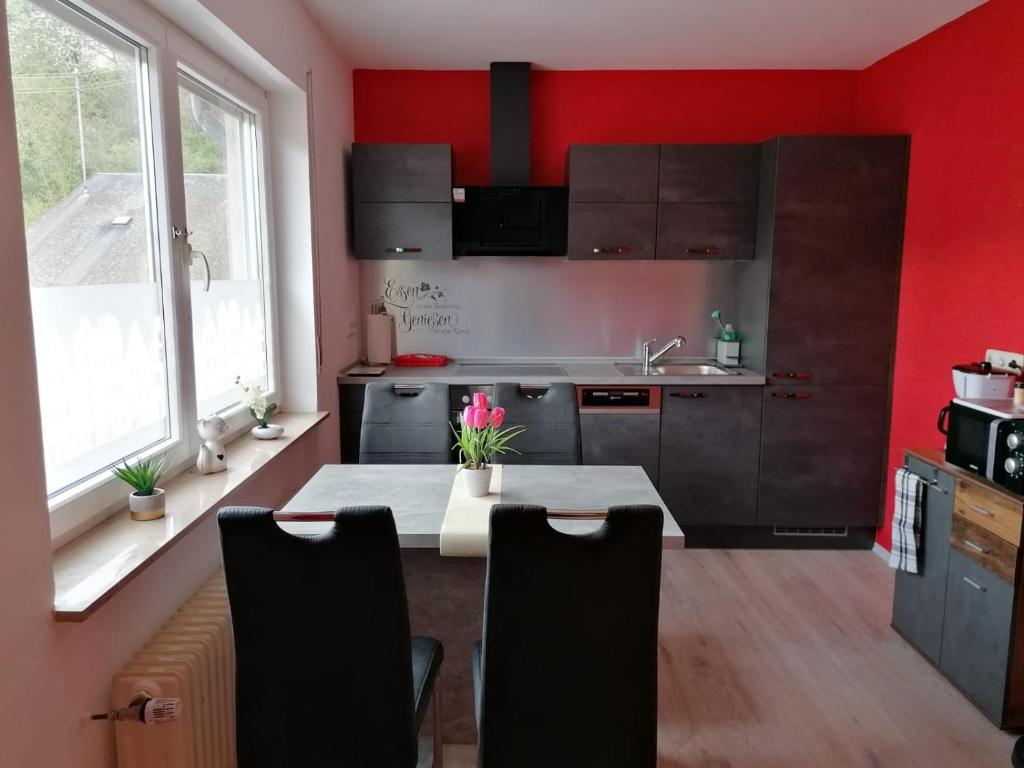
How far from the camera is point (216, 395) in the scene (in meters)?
2.74

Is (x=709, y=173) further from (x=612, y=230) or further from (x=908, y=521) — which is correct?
(x=908, y=521)

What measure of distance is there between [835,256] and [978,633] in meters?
1.97

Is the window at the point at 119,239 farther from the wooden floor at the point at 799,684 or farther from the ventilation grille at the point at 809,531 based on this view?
the ventilation grille at the point at 809,531

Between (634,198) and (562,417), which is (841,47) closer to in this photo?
(634,198)

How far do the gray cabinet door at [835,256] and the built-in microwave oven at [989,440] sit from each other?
1.11 meters

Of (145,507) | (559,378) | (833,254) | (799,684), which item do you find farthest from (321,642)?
(833,254)

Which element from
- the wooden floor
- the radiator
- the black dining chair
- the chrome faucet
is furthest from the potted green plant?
the chrome faucet

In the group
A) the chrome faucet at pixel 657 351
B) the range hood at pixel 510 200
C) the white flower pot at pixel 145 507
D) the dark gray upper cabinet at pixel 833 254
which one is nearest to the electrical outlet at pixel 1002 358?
the dark gray upper cabinet at pixel 833 254

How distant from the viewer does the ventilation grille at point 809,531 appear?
402cm

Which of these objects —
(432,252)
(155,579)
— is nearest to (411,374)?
(432,252)

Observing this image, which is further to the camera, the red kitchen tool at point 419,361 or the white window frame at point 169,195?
the red kitchen tool at point 419,361

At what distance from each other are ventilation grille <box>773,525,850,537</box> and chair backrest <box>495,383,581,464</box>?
1.73 metres

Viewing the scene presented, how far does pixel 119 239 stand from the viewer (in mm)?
2031

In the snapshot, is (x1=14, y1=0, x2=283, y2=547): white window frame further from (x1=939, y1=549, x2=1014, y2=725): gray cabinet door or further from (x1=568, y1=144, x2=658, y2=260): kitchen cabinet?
(x1=939, y1=549, x2=1014, y2=725): gray cabinet door
